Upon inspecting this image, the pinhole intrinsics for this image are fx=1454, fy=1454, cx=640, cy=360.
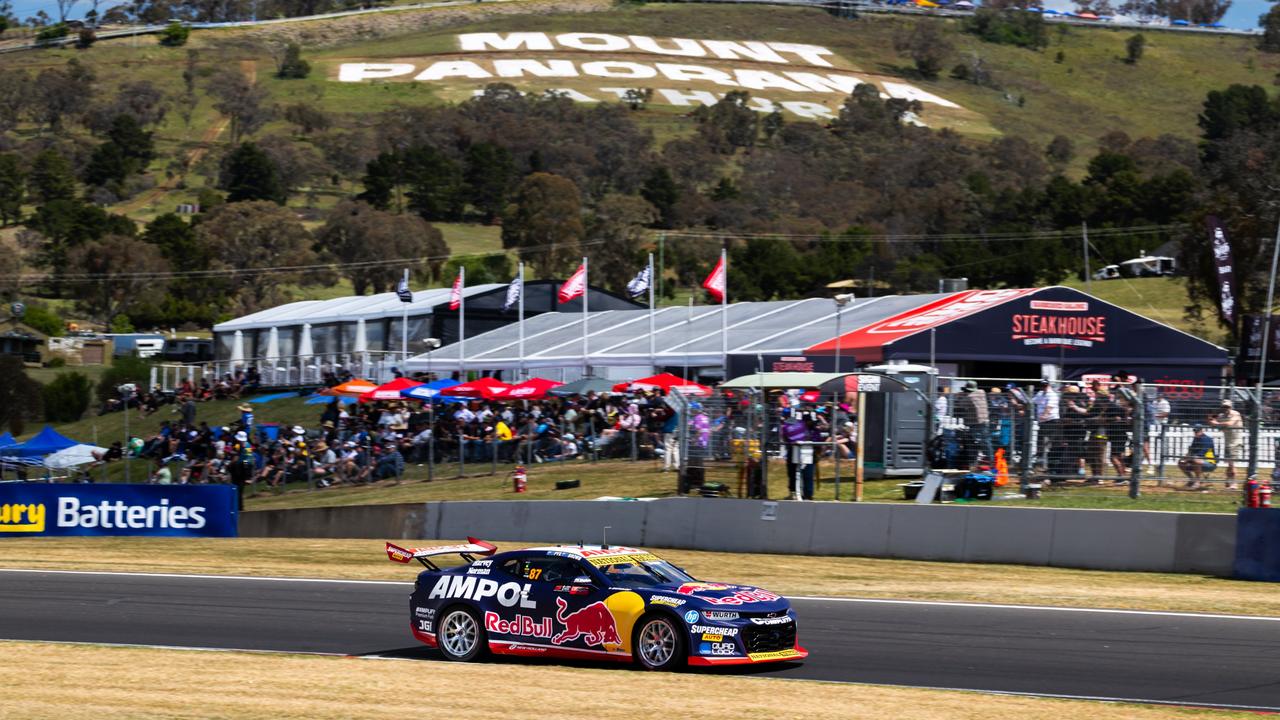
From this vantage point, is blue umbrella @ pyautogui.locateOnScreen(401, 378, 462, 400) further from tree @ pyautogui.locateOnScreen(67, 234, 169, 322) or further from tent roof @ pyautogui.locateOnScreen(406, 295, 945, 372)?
tree @ pyautogui.locateOnScreen(67, 234, 169, 322)

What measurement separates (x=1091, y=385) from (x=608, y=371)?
2244 cm

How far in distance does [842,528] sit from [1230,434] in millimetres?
5828

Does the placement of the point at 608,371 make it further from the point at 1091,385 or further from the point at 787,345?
the point at 1091,385

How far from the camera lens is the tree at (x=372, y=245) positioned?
103m

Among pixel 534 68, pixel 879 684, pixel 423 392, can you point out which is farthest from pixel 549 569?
pixel 534 68

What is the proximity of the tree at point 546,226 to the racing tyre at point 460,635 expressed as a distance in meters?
89.0

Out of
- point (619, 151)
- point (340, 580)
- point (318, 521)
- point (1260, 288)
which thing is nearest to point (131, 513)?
point (318, 521)

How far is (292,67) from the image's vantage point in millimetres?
179500

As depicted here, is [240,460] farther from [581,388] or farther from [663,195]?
[663,195]

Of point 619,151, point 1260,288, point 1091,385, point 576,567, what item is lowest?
point 576,567

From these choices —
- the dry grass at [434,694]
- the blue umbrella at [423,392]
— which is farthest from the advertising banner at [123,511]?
the dry grass at [434,694]

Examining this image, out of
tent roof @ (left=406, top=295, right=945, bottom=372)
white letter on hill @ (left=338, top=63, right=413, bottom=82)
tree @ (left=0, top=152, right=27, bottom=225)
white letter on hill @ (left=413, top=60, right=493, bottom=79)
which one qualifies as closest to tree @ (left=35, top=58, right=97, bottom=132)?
tree @ (left=0, top=152, right=27, bottom=225)

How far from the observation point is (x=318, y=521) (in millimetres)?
29500

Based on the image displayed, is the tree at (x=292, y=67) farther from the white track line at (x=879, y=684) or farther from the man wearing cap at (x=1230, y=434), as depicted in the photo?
the white track line at (x=879, y=684)
